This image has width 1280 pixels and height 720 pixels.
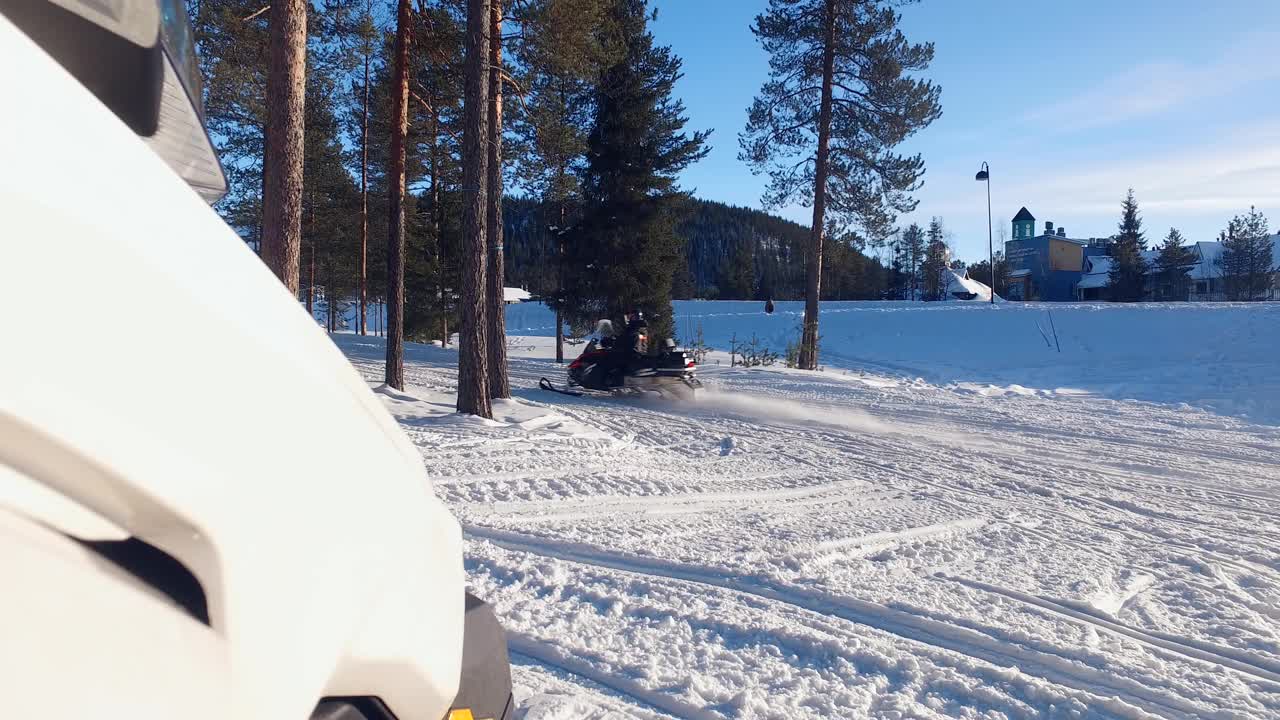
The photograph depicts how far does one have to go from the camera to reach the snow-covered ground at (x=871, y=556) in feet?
9.82

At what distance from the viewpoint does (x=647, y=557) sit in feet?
14.6

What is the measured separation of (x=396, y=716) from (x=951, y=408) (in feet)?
38.4

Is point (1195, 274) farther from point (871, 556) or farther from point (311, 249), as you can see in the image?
point (871, 556)

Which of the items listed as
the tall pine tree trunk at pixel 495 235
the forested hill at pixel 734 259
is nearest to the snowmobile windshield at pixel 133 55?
the tall pine tree trunk at pixel 495 235

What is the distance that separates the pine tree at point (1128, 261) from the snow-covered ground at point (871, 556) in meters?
43.1

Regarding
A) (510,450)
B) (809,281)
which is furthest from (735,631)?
(809,281)

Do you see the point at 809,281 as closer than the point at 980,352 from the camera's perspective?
Yes

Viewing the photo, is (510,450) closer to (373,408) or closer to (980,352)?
(373,408)

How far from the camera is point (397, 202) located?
12.0 meters

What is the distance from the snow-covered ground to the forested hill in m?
11.3

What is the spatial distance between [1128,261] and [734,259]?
3059cm

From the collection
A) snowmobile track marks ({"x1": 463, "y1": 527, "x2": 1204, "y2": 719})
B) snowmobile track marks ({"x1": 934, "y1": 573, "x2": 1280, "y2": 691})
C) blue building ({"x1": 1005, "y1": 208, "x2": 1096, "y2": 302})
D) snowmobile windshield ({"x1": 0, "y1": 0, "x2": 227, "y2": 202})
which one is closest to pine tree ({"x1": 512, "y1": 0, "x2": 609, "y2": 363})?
snowmobile track marks ({"x1": 463, "y1": 527, "x2": 1204, "y2": 719})

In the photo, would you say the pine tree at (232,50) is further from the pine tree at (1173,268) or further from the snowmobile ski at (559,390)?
the pine tree at (1173,268)

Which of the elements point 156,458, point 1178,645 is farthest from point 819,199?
point 156,458
